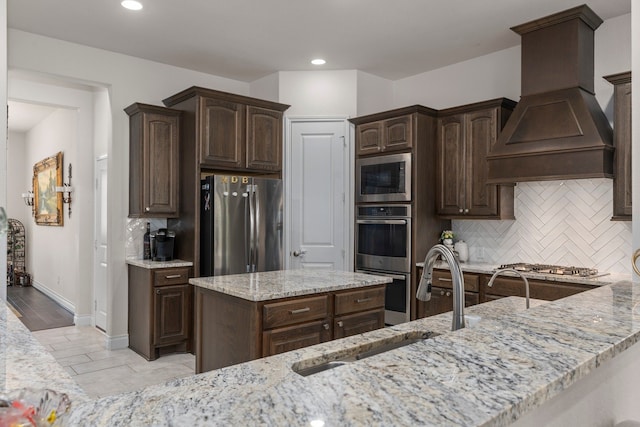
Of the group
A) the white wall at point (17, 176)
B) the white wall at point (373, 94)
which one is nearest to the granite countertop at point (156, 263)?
the white wall at point (373, 94)

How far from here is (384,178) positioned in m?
4.67

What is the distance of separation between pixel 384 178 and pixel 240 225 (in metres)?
1.54

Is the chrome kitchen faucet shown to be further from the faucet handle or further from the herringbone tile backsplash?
the herringbone tile backsplash

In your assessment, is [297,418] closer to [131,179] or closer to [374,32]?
[374,32]

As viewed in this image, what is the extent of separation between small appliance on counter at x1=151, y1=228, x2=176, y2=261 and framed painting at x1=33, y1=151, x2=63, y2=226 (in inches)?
115

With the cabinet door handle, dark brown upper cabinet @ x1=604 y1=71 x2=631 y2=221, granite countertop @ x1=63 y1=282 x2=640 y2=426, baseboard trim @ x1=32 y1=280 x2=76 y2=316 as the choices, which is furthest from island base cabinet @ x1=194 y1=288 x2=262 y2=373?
baseboard trim @ x1=32 y1=280 x2=76 y2=316

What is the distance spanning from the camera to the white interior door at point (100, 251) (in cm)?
511

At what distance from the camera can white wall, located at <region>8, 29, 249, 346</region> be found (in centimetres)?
427

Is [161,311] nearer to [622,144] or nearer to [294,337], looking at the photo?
[294,337]

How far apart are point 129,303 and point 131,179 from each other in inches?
49.7

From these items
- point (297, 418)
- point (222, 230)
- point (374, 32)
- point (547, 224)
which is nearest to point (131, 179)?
point (222, 230)

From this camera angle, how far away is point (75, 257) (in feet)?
19.9

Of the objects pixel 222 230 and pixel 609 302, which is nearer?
pixel 609 302

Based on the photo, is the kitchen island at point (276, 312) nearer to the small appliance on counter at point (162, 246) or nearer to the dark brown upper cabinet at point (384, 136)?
the small appliance on counter at point (162, 246)
